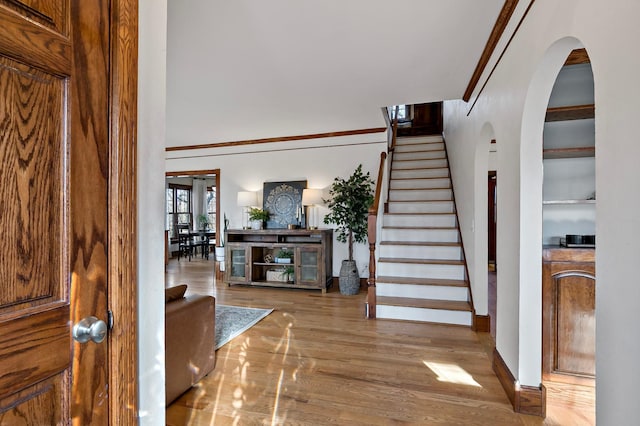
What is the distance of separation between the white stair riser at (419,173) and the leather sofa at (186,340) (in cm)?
401

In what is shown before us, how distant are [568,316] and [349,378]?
1.45 metres

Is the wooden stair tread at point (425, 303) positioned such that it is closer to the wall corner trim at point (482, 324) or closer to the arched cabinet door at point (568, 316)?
the wall corner trim at point (482, 324)

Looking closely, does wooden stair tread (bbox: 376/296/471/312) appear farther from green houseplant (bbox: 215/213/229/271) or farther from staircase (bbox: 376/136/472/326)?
green houseplant (bbox: 215/213/229/271)

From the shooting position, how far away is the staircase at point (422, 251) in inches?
135

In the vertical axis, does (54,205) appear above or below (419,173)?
below

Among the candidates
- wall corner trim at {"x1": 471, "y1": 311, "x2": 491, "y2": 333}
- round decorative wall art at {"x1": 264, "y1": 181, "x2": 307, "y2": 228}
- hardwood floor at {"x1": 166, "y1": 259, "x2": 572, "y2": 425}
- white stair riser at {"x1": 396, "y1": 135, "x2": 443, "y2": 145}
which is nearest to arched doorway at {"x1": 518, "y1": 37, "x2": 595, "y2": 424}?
hardwood floor at {"x1": 166, "y1": 259, "x2": 572, "y2": 425}

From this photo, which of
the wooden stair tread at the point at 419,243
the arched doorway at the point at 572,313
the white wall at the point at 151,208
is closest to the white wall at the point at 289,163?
the wooden stair tread at the point at 419,243

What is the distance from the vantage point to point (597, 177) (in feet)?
3.70

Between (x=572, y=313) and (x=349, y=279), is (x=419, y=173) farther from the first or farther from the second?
(x=572, y=313)

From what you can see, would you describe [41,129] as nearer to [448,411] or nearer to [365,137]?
[448,411]

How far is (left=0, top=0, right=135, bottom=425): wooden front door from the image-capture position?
706mm

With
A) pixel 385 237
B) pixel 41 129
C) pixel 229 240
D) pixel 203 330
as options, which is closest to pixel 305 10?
pixel 41 129

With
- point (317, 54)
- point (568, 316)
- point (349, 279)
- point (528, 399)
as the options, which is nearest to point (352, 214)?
point (349, 279)

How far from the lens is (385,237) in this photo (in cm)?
441
